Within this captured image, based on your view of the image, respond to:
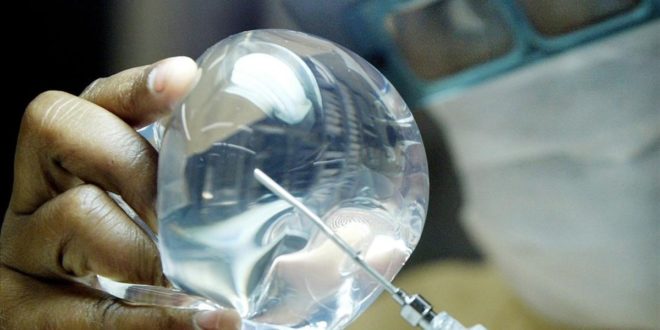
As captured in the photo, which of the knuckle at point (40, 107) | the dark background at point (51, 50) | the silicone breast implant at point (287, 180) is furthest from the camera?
the dark background at point (51, 50)

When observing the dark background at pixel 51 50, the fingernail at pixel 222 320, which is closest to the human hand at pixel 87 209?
the fingernail at pixel 222 320

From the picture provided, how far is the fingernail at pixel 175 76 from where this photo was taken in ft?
1.53

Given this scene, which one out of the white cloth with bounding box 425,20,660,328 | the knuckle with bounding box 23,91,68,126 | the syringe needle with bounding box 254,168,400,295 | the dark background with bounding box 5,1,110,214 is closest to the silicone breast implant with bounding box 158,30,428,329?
the syringe needle with bounding box 254,168,400,295

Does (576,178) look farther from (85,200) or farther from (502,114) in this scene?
(85,200)

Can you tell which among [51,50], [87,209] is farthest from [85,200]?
[51,50]

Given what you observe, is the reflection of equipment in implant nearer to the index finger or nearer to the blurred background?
the index finger

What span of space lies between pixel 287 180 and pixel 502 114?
1.65 feet

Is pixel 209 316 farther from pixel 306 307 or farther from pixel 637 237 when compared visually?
pixel 637 237

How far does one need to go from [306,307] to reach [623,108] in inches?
20.7

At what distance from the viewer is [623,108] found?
32.8 inches

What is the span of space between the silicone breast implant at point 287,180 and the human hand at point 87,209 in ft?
0.10

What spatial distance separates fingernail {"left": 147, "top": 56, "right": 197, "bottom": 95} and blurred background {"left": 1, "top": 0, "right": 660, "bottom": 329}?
47 centimetres

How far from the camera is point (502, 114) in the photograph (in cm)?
89

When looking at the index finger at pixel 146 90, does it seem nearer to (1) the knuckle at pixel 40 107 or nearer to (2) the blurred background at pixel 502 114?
(1) the knuckle at pixel 40 107
